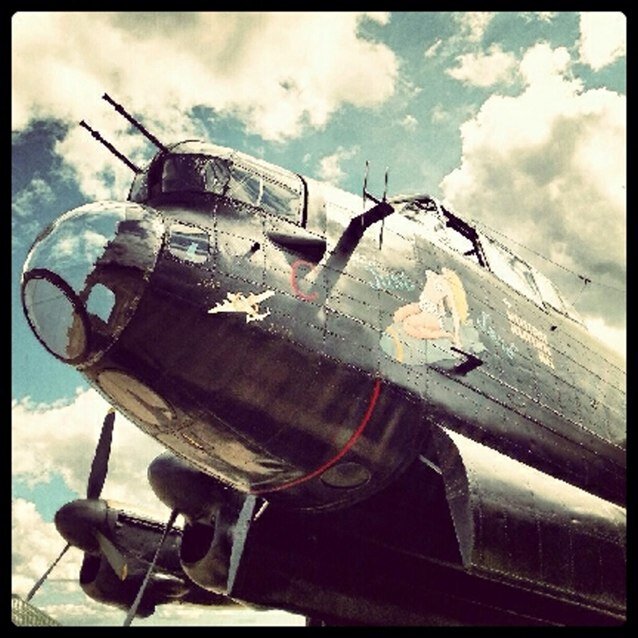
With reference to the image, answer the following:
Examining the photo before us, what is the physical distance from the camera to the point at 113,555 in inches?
374

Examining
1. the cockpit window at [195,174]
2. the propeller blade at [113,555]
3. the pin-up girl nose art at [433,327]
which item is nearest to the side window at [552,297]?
the pin-up girl nose art at [433,327]

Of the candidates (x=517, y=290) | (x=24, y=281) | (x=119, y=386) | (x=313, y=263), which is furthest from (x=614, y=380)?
(x=24, y=281)

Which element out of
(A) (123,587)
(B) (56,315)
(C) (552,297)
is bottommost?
(A) (123,587)

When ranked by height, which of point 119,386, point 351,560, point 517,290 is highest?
point 517,290

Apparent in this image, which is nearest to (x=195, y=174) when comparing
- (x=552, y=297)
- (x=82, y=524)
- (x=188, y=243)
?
(x=188, y=243)

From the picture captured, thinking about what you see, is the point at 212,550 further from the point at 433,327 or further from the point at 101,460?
the point at 433,327

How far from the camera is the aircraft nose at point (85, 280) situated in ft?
16.3

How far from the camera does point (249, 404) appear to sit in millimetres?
5457

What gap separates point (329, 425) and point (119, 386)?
1.94 metres

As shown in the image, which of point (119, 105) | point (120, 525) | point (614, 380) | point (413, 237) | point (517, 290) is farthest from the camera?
point (120, 525)

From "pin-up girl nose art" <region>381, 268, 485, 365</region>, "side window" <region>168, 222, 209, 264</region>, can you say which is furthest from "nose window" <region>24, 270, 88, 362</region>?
"pin-up girl nose art" <region>381, 268, 485, 365</region>

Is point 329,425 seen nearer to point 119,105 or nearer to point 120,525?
point 119,105

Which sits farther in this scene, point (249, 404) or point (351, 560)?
point (351, 560)

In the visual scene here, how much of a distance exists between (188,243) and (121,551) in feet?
22.5
